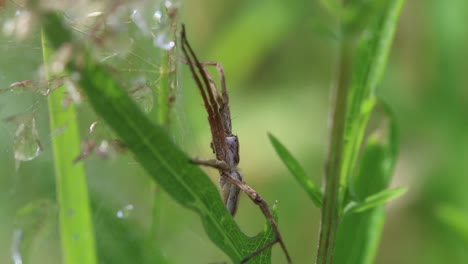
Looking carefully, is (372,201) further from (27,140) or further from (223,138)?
(27,140)

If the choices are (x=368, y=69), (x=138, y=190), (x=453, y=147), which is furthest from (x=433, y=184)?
(x=368, y=69)

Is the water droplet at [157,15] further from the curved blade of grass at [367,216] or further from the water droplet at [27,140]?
the curved blade of grass at [367,216]

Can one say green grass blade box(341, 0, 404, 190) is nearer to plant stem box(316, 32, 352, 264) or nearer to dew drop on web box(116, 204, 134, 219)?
plant stem box(316, 32, 352, 264)

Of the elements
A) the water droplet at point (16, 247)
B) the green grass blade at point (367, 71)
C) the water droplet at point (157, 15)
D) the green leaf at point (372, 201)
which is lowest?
the green leaf at point (372, 201)

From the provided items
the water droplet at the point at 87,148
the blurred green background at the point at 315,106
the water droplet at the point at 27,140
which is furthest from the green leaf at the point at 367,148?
the blurred green background at the point at 315,106

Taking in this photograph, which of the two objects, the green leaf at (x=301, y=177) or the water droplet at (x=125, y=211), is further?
the water droplet at (x=125, y=211)

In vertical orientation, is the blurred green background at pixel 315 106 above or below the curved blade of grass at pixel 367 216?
above
